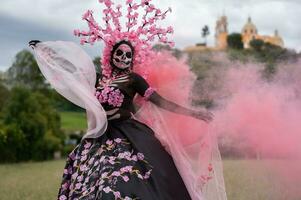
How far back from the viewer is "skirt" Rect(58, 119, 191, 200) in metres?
4.93

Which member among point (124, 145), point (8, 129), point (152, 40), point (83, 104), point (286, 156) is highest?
point (152, 40)

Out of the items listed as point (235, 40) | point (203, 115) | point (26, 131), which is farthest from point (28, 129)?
point (235, 40)

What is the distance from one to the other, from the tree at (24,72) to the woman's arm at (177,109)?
40.6m

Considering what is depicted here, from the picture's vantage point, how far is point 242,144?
640 cm

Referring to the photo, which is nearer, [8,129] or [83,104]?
[83,104]

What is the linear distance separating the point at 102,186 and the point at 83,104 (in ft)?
2.76

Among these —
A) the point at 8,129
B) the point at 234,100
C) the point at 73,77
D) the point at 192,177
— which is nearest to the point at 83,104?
the point at 73,77

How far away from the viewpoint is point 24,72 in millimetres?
46562

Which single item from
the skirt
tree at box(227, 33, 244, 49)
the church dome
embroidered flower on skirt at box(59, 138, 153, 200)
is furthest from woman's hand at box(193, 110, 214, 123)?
the church dome

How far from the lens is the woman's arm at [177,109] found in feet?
18.1

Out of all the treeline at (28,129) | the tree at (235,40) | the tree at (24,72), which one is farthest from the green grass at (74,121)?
the tree at (235,40)

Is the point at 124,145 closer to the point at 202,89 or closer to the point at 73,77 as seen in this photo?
the point at 73,77

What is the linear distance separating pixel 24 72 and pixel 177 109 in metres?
42.4

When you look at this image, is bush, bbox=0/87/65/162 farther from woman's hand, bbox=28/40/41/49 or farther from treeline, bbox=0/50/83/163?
woman's hand, bbox=28/40/41/49
